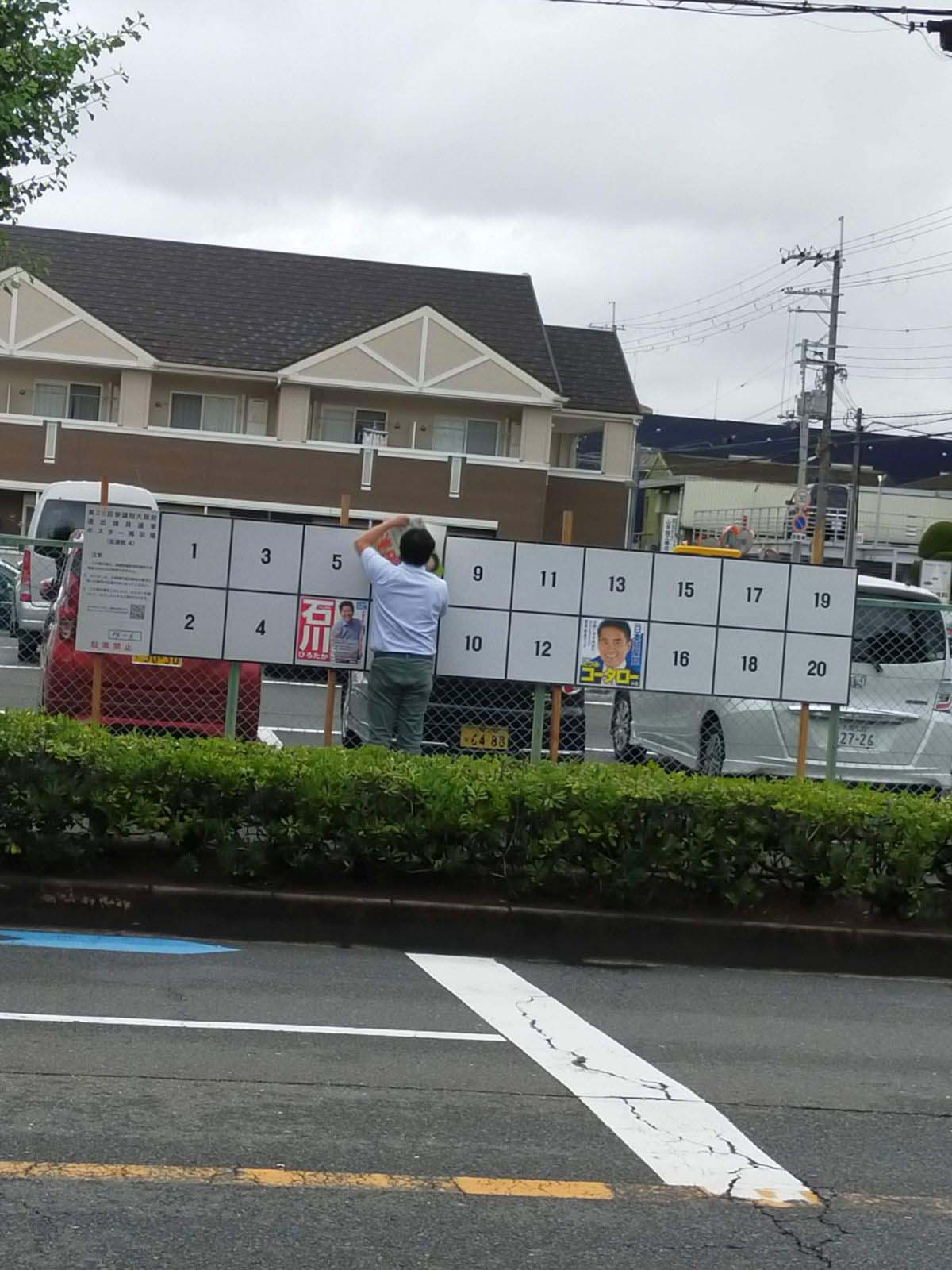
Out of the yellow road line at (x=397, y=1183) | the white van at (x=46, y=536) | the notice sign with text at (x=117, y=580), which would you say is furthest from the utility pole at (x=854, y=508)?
the yellow road line at (x=397, y=1183)

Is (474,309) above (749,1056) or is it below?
above

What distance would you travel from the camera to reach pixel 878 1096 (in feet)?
19.6

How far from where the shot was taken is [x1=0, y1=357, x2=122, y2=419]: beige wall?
122ft

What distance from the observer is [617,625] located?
11.1 m

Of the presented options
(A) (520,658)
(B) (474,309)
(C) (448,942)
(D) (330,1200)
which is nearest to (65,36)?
(A) (520,658)

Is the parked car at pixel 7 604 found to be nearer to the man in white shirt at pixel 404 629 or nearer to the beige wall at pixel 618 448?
the man in white shirt at pixel 404 629

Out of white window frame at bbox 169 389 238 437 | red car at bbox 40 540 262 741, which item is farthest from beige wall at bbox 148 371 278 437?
red car at bbox 40 540 262 741

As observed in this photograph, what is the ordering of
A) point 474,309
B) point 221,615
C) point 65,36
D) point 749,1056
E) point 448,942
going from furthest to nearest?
point 474,309
point 65,36
point 221,615
point 448,942
point 749,1056

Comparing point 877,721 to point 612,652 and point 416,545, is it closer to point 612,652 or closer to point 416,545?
point 612,652

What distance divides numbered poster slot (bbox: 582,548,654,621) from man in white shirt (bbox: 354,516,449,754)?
1070 millimetres

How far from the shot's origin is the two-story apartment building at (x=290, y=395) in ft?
121

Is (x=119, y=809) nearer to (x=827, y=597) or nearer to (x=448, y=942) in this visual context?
(x=448, y=942)

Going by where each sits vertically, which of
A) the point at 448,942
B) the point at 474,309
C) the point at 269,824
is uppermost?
the point at 474,309

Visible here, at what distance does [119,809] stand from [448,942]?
1.81 meters
